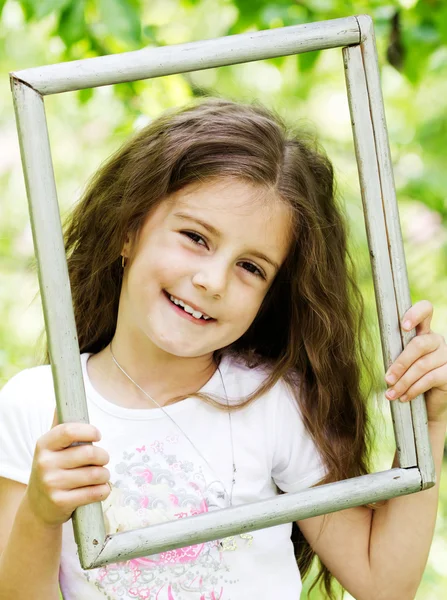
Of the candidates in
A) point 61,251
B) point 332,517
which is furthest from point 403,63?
point 61,251

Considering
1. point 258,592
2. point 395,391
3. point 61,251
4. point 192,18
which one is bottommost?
point 258,592

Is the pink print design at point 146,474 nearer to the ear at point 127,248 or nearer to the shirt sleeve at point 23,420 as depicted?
the shirt sleeve at point 23,420

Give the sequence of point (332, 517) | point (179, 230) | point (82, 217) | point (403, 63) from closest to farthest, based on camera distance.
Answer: point (179, 230)
point (332, 517)
point (82, 217)
point (403, 63)

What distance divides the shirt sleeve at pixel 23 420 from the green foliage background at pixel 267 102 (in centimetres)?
53

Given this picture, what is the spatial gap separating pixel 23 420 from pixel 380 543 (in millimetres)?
574

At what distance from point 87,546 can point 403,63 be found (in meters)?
1.71

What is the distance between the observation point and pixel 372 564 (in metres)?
1.30

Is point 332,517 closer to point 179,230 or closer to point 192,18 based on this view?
point 179,230

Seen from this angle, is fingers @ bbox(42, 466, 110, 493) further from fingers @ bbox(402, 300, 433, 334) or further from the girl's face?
fingers @ bbox(402, 300, 433, 334)

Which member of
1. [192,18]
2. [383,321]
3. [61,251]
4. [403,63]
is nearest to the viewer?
[61,251]

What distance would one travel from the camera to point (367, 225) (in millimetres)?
1061

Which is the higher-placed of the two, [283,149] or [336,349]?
[283,149]

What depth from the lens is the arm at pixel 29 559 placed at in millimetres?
1054

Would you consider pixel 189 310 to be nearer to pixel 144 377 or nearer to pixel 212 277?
pixel 212 277
